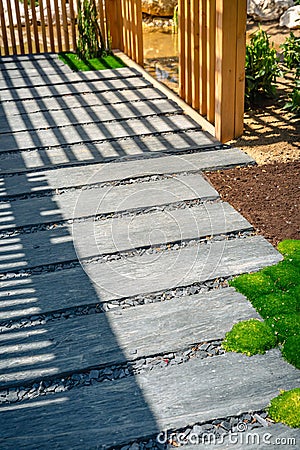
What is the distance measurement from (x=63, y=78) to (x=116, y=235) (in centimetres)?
389

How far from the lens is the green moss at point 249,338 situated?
282 centimetres

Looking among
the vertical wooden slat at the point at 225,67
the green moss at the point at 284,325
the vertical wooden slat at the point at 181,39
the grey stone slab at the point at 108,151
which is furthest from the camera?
the vertical wooden slat at the point at 181,39

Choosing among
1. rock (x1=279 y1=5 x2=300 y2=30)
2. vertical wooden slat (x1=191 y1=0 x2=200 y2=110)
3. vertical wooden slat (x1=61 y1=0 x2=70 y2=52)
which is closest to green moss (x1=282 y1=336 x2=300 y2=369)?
vertical wooden slat (x1=191 y1=0 x2=200 y2=110)

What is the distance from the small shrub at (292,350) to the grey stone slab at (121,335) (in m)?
0.27

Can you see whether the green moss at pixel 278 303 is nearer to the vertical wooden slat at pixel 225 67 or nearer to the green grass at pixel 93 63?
the vertical wooden slat at pixel 225 67

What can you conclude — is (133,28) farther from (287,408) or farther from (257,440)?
(257,440)

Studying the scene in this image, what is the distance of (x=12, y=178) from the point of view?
4.74 meters

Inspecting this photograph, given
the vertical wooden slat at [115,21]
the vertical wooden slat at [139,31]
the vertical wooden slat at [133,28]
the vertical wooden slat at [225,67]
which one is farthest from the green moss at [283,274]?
the vertical wooden slat at [115,21]

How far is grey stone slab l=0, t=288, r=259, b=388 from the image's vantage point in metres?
2.81

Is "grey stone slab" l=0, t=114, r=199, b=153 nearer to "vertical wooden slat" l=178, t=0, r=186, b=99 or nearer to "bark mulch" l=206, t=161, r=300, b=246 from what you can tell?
"vertical wooden slat" l=178, t=0, r=186, b=99

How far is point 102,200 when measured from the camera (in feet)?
14.1

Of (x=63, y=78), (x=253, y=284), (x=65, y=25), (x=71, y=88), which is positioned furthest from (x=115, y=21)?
(x=253, y=284)

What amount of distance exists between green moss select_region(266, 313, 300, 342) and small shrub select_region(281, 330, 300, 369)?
0.10 ft

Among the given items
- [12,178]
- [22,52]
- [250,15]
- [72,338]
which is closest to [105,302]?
[72,338]
